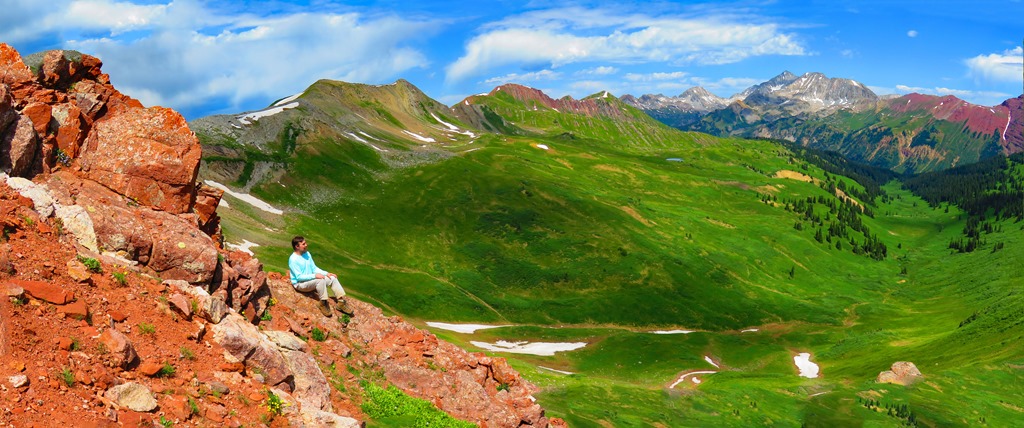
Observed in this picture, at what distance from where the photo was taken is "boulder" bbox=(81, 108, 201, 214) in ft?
84.7

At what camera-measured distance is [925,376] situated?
8469cm

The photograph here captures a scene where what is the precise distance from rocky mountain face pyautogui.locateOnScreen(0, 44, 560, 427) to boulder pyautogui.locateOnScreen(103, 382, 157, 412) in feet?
0.12

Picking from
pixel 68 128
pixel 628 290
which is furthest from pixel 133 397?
pixel 628 290

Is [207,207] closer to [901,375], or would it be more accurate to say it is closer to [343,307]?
[343,307]

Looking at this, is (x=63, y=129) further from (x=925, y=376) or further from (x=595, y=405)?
(x=925, y=376)

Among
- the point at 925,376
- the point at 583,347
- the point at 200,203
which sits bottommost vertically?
the point at 583,347

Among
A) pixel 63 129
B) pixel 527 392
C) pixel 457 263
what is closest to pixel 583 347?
pixel 457 263

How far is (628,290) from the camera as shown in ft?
443

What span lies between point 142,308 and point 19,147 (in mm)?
8811

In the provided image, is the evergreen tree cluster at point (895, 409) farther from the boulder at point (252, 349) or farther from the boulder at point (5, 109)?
the boulder at point (5, 109)

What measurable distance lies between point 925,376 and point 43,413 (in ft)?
334

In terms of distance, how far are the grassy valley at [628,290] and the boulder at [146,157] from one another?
1291 inches

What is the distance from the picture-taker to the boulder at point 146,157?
2583 centimetres

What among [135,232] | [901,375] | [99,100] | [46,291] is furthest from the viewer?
[901,375]
